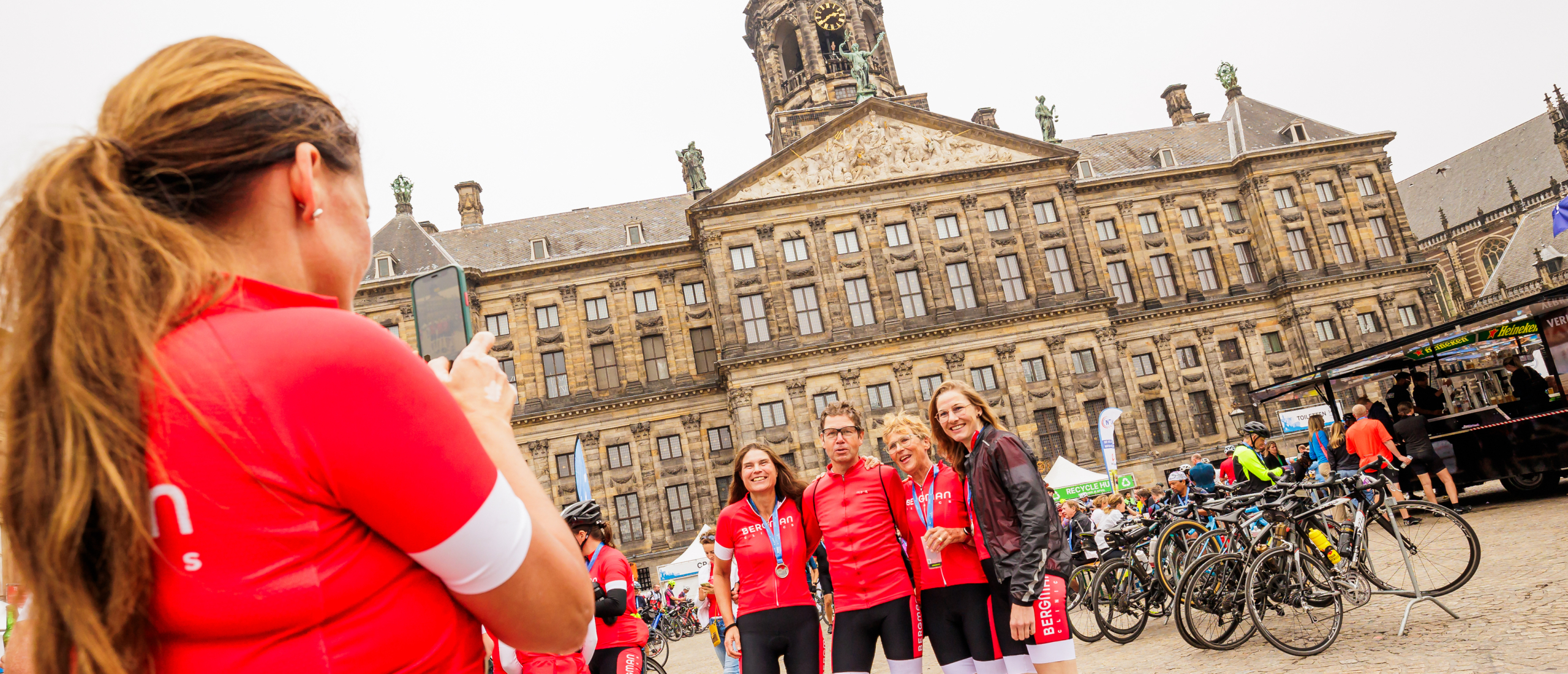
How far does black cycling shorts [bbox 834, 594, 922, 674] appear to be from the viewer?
17.6ft

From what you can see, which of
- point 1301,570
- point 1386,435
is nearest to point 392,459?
point 1301,570

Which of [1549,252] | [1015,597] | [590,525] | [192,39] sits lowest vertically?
[1015,597]

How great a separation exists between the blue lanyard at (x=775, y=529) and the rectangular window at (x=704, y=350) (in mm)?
31617

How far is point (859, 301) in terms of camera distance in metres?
35.4

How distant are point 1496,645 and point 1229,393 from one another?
114 feet

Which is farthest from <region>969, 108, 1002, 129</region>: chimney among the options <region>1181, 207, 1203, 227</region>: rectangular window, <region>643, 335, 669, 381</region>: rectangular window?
<region>643, 335, 669, 381</region>: rectangular window

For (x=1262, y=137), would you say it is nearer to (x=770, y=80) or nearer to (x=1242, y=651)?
(x=770, y=80)

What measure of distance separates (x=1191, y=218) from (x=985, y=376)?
14.1 metres

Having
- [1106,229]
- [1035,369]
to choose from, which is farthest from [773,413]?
[1106,229]

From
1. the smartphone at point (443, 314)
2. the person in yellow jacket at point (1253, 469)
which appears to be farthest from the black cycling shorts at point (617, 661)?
the person in yellow jacket at point (1253, 469)

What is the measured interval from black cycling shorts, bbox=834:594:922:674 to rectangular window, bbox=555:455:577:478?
32.2 meters

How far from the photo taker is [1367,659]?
21.1 ft

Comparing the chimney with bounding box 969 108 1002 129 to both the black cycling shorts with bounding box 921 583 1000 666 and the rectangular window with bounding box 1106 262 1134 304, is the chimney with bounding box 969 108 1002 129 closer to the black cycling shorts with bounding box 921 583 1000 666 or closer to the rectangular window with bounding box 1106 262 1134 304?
the rectangular window with bounding box 1106 262 1134 304

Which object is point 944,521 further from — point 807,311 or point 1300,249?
point 1300,249
